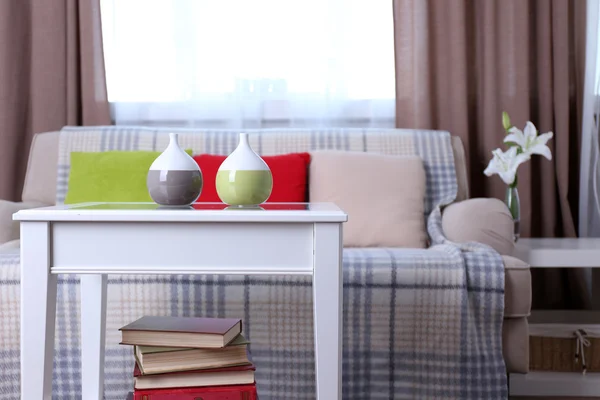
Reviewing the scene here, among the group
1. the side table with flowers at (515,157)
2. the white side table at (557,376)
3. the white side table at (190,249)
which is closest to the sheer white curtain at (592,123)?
the side table with flowers at (515,157)

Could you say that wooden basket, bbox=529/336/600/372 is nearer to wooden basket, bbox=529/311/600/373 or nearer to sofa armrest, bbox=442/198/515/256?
wooden basket, bbox=529/311/600/373

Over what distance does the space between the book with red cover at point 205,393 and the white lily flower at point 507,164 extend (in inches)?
56.7

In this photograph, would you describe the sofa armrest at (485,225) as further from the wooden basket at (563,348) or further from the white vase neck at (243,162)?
the white vase neck at (243,162)

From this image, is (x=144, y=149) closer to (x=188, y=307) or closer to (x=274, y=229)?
(x=188, y=307)

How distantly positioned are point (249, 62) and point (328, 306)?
70.0 inches

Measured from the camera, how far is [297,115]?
277cm

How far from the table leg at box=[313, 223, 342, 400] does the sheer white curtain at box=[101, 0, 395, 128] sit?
1.66 meters

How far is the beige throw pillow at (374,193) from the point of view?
2182 mm

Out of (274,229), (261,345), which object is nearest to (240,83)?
(261,345)

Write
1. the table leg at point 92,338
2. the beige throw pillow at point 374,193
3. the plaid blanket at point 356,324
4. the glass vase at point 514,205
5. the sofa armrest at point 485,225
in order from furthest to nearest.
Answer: the glass vase at point 514,205
the beige throw pillow at point 374,193
the sofa armrest at point 485,225
the plaid blanket at point 356,324
the table leg at point 92,338

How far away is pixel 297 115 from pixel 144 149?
0.66 metres

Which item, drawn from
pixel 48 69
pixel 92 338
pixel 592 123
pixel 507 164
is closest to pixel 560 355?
pixel 507 164

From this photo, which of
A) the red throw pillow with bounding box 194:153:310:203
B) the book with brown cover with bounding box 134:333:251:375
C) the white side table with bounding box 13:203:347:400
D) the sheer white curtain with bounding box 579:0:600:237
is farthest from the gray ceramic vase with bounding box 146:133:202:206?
the sheer white curtain with bounding box 579:0:600:237

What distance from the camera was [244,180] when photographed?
132cm
